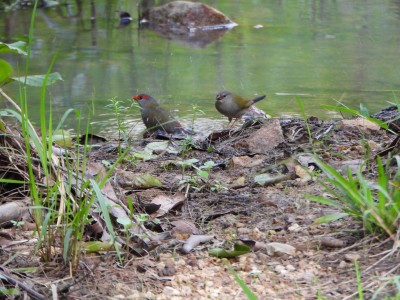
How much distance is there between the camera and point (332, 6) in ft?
41.8

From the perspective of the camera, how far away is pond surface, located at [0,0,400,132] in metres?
6.77

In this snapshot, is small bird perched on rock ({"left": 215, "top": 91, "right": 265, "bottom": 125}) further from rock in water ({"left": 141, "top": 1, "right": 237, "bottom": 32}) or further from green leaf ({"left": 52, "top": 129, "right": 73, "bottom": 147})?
rock in water ({"left": 141, "top": 1, "right": 237, "bottom": 32})

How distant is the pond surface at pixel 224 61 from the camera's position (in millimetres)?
6770

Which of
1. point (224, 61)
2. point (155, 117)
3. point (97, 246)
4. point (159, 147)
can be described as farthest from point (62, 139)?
point (224, 61)

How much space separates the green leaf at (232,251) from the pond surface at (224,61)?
7.79ft

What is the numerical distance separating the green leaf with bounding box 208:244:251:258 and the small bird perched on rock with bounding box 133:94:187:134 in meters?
2.91

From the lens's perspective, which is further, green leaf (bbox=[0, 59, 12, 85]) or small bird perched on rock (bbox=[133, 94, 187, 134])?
small bird perched on rock (bbox=[133, 94, 187, 134])

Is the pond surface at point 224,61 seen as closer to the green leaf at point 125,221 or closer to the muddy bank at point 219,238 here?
the muddy bank at point 219,238

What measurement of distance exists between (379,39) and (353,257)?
7.63m

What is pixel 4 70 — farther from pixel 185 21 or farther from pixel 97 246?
pixel 185 21

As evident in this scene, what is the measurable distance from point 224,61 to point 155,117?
2.86m

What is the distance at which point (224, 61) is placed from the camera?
8555 mm

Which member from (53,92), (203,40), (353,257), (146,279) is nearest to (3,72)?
(146,279)

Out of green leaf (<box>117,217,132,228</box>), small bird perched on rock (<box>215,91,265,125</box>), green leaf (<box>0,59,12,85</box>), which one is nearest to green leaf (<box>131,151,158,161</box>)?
green leaf (<box>0,59,12,85</box>)
